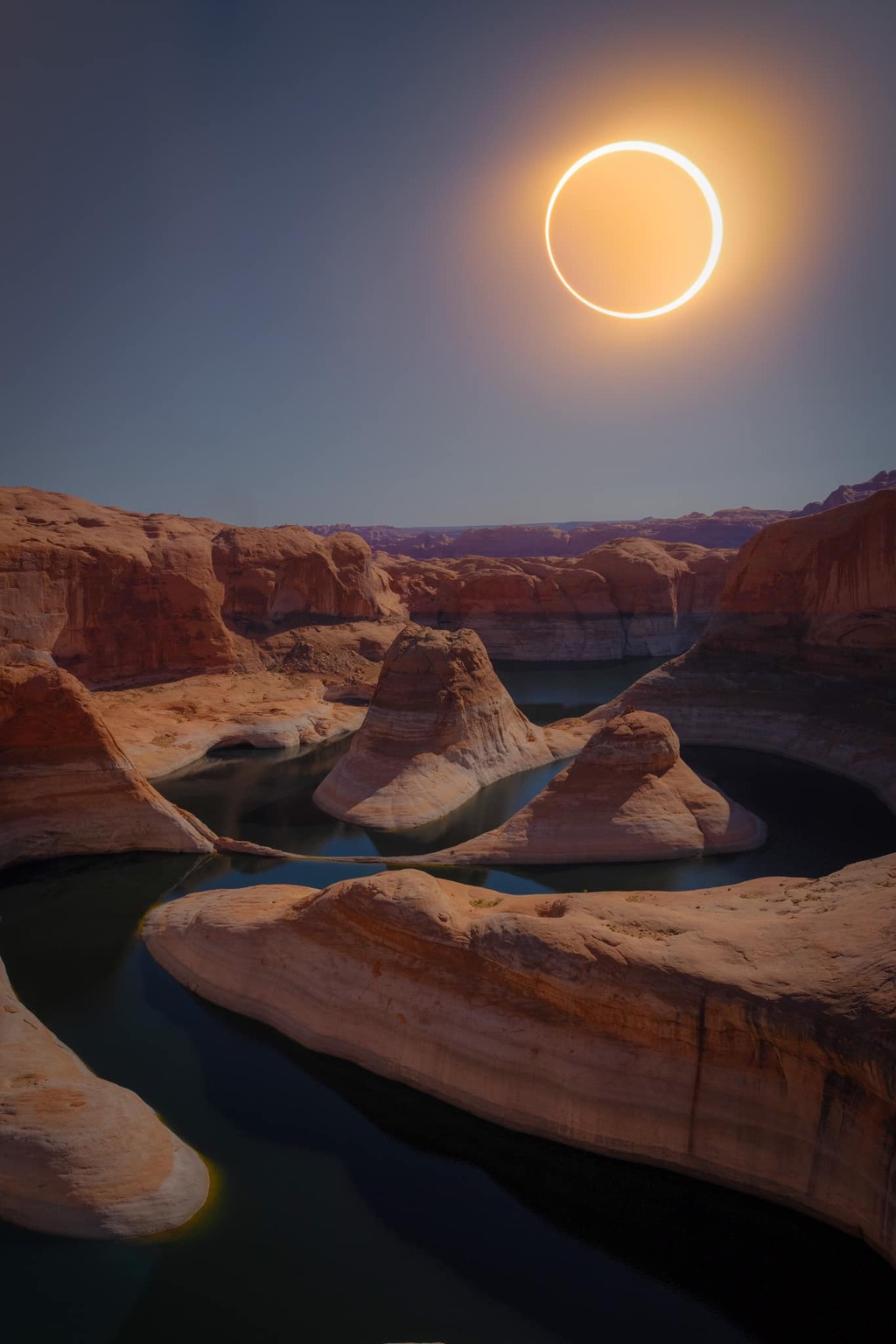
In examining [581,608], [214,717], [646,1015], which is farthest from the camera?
[581,608]

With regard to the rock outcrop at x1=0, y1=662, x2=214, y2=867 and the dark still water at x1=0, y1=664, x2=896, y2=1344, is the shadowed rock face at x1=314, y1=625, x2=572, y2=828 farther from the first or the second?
the dark still water at x1=0, y1=664, x2=896, y2=1344

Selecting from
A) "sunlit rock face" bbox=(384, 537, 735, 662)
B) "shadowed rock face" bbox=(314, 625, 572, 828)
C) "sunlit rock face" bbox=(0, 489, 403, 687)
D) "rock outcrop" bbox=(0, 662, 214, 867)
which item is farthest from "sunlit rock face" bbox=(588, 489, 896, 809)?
"sunlit rock face" bbox=(384, 537, 735, 662)

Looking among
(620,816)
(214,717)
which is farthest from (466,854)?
(214,717)

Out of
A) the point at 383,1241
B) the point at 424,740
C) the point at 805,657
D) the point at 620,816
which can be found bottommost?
the point at 383,1241

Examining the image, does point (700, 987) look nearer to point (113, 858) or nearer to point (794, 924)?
point (794, 924)

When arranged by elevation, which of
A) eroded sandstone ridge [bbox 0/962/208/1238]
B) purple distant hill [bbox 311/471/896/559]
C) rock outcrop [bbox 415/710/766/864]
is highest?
purple distant hill [bbox 311/471/896/559]

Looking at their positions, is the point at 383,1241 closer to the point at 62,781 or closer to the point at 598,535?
the point at 62,781

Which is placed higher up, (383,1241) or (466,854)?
(466,854)
